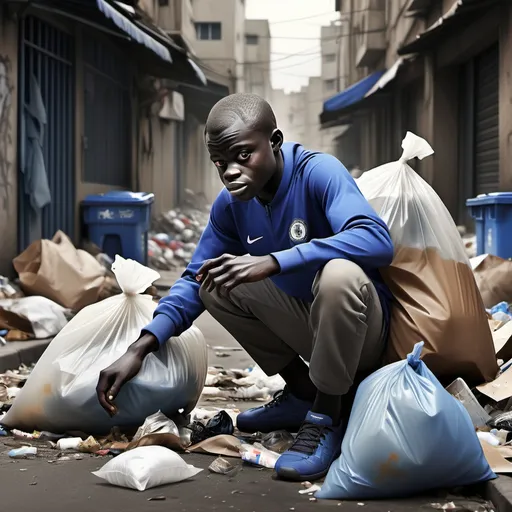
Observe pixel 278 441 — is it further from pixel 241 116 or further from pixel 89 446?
pixel 241 116

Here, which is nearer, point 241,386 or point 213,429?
point 213,429

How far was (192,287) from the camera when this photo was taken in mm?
3473

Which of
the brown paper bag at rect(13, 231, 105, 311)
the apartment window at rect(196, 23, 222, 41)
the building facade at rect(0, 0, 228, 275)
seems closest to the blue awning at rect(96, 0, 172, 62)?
the building facade at rect(0, 0, 228, 275)

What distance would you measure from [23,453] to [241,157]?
1.30 meters

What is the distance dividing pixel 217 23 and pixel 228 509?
127 feet

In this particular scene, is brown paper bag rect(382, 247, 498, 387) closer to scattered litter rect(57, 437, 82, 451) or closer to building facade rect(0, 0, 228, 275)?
scattered litter rect(57, 437, 82, 451)

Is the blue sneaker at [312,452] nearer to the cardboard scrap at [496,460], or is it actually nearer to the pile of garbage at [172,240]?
the cardboard scrap at [496,460]

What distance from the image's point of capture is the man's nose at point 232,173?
3006mm

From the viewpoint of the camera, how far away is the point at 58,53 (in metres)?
10.2

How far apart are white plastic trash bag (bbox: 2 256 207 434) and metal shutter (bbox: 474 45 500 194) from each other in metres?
8.60

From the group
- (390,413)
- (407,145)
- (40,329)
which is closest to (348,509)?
(390,413)

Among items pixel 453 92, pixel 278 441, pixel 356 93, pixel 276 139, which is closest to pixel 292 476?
pixel 278 441

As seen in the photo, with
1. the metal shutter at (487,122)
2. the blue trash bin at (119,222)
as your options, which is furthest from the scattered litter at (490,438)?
the metal shutter at (487,122)

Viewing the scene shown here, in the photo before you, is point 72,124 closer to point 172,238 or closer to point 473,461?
point 172,238
